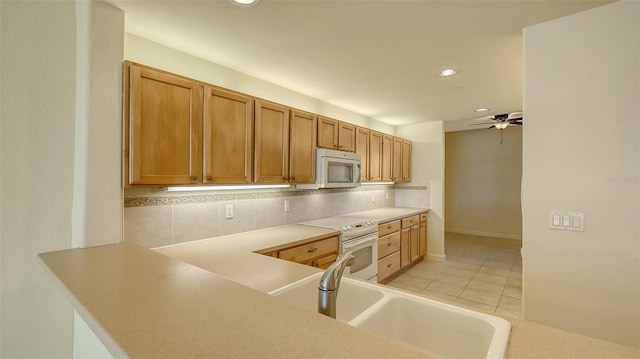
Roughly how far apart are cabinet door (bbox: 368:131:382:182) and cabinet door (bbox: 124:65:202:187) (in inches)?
101

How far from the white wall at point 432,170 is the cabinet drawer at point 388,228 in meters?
1.23

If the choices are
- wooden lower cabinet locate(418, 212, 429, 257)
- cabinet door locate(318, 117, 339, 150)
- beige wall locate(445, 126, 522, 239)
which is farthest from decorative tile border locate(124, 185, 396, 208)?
beige wall locate(445, 126, 522, 239)

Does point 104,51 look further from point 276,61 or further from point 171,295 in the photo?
point 171,295

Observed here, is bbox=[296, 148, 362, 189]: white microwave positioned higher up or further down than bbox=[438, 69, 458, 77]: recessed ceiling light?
further down

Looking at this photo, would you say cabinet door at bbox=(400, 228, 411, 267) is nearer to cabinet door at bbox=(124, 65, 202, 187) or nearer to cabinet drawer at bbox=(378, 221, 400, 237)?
cabinet drawer at bbox=(378, 221, 400, 237)

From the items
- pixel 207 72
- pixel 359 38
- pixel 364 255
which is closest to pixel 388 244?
pixel 364 255

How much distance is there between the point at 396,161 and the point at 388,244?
1.50 m

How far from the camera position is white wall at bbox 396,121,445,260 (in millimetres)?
4723

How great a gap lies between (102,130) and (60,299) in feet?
3.25

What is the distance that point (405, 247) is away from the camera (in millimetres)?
4090

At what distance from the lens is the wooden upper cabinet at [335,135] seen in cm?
305

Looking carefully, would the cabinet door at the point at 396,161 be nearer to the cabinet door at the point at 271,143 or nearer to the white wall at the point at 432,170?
the white wall at the point at 432,170

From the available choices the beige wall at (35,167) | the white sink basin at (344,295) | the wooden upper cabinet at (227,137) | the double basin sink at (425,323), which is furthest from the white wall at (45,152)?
the double basin sink at (425,323)

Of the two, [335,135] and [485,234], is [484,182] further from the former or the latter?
[335,135]
